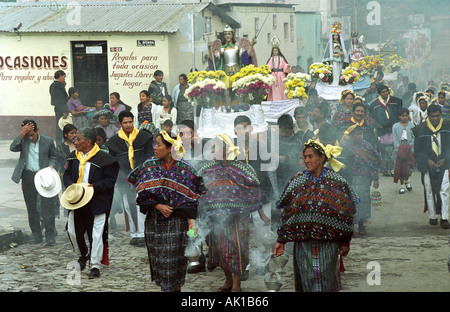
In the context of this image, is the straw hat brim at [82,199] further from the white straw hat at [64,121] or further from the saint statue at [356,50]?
the saint statue at [356,50]

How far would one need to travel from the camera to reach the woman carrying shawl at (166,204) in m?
6.84

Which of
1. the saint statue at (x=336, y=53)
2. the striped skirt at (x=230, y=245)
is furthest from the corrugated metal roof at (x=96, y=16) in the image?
the striped skirt at (x=230, y=245)

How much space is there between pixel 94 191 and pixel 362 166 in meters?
3.60

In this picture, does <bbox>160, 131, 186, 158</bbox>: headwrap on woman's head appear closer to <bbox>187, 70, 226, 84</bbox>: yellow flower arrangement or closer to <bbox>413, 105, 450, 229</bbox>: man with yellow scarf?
<bbox>413, 105, 450, 229</bbox>: man with yellow scarf

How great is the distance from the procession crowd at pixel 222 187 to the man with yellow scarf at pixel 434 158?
14mm

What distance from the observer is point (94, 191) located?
27.1 feet

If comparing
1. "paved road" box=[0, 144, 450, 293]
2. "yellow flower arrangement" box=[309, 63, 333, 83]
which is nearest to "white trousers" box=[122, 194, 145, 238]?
"paved road" box=[0, 144, 450, 293]

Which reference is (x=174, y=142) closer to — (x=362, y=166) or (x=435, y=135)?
(x=362, y=166)

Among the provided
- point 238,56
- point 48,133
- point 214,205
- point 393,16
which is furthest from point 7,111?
point 214,205

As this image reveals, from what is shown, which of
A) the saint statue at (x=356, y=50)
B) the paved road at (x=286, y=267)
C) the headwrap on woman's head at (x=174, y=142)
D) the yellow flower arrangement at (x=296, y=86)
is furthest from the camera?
the saint statue at (x=356, y=50)

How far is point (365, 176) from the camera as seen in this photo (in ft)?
33.2

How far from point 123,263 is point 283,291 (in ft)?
6.97

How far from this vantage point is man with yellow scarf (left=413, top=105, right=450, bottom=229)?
10.5 metres

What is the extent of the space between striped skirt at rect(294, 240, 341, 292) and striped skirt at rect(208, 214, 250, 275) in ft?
4.32
